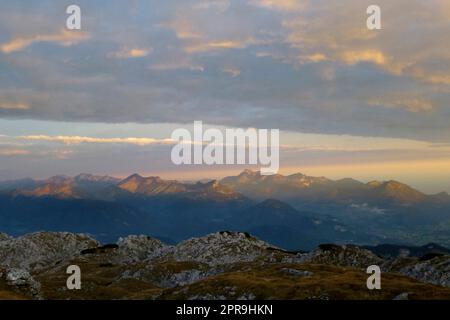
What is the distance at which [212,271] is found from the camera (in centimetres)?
9538

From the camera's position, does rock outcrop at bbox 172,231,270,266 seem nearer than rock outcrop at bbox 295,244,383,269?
No

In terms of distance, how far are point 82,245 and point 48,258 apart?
58.2 feet

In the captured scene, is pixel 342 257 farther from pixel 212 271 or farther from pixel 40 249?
pixel 40 249

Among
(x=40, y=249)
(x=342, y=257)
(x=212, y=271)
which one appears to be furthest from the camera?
(x=40, y=249)

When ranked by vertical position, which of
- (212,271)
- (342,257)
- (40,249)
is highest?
(342,257)

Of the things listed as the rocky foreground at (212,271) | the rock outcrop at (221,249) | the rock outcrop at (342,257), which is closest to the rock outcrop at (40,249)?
the rocky foreground at (212,271)

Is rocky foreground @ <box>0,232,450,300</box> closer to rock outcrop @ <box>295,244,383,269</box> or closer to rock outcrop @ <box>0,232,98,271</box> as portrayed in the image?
rock outcrop @ <box>295,244,383,269</box>

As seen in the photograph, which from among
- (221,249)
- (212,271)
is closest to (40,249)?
(221,249)

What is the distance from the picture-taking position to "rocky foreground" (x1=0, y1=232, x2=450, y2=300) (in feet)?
184

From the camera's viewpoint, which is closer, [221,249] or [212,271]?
[212,271]

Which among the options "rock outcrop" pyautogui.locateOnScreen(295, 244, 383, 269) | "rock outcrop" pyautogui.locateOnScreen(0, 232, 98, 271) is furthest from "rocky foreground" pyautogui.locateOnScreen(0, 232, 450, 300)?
"rock outcrop" pyautogui.locateOnScreen(0, 232, 98, 271)

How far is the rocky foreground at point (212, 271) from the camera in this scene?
56.2 m
